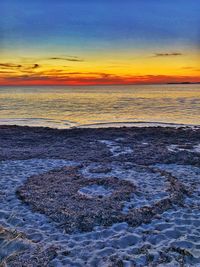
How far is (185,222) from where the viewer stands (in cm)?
891

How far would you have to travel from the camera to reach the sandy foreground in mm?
7355

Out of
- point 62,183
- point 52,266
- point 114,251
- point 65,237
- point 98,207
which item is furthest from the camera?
point 62,183

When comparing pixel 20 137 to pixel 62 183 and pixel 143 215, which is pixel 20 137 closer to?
pixel 62 183

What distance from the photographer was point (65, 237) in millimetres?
8086

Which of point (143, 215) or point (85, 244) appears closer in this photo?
point (85, 244)

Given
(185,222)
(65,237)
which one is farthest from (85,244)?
(185,222)

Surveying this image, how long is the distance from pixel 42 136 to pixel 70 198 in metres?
12.1

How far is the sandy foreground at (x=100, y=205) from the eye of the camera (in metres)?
7.36

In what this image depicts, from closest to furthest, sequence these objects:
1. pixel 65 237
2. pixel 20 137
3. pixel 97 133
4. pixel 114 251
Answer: pixel 114 251 < pixel 65 237 < pixel 20 137 < pixel 97 133

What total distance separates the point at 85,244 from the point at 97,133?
15.7m

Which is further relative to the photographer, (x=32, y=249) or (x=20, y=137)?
(x=20, y=137)

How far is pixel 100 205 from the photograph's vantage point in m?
9.97

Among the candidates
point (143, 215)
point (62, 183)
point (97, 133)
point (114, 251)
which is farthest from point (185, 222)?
point (97, 133)

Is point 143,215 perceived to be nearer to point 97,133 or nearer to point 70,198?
point 70,198
